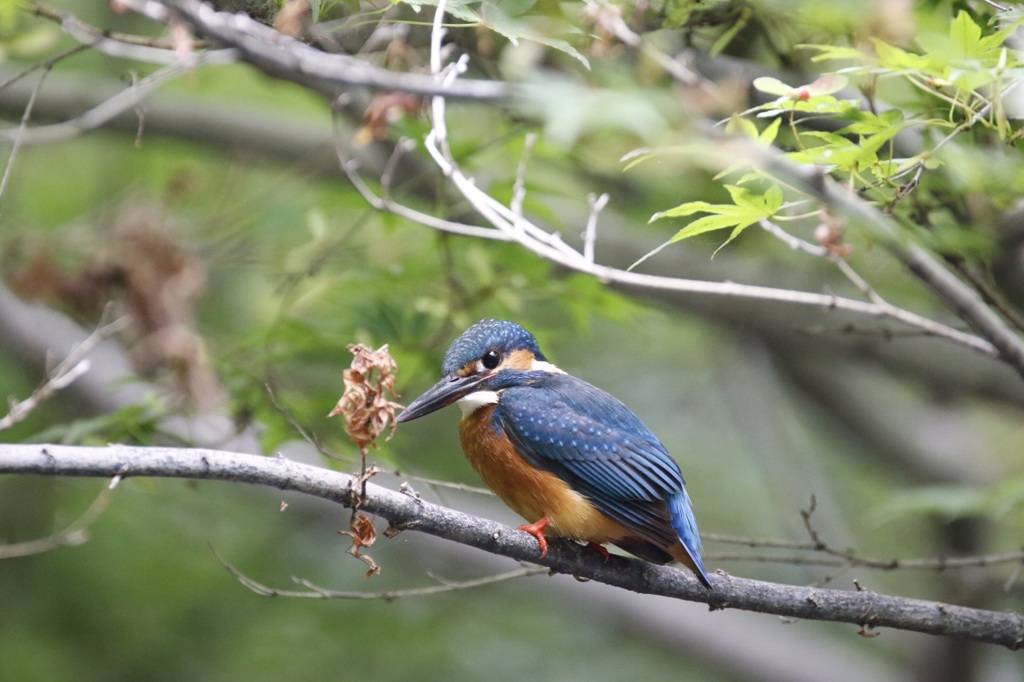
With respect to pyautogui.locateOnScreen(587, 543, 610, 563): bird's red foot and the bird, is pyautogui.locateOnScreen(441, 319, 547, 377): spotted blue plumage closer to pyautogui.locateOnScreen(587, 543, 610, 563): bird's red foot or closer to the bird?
the bird

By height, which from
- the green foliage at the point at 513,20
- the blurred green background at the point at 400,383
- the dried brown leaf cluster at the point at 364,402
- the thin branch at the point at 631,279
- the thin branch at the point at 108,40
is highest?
the green foliage at the point at 513,20

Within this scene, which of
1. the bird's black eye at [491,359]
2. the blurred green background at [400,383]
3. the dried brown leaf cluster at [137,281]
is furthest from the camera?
the dried brown leaf cluster at [137,281]

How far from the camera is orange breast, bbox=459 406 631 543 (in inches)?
100.0

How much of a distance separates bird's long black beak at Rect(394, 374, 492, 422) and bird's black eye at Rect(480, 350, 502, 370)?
0.03m

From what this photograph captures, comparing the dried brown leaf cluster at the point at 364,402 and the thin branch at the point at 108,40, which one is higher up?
the thin branch at the point at 108,40

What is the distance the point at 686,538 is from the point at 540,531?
377mm

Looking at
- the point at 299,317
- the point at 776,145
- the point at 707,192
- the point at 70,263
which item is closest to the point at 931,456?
the point at 707,192

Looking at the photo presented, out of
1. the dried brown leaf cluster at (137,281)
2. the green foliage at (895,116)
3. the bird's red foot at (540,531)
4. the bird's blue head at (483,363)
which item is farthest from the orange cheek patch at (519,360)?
the dried brown leaf cluster at (137,281)

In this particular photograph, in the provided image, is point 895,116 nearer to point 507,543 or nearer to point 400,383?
point 507,543

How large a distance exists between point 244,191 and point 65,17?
2.82m

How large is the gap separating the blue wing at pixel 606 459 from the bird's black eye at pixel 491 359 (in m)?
0.08

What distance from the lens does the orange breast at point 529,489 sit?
8.33 feet

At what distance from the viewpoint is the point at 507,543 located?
217 cm

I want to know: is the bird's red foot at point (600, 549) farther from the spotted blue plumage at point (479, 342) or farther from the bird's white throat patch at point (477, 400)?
the spotted blue plumage at point (479, 342)
